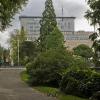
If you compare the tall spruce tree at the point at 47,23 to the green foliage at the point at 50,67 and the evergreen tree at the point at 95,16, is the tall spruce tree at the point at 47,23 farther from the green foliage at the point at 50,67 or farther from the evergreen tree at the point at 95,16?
the evergreen tree at the point at 95,16

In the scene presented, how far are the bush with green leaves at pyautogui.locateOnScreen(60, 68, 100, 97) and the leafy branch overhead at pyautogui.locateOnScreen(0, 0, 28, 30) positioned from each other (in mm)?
10739

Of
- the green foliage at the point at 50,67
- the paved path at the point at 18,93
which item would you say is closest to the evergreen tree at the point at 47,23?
the green foliage at the point at 50,67

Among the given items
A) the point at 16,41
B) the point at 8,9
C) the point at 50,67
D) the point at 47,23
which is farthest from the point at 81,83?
the point at 16,41

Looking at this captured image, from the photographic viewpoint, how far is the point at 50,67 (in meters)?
44.2

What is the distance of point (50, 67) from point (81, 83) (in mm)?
11805

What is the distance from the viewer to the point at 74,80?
33.3m

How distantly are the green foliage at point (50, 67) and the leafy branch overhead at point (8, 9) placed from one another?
20050mm

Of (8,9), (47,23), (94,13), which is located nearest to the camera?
(8,9)

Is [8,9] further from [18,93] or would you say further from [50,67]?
[50,67]

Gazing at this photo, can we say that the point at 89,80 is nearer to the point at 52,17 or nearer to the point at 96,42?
the point at 96,42

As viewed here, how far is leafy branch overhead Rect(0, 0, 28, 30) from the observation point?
2114 cm

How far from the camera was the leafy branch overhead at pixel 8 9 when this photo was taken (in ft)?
69.4

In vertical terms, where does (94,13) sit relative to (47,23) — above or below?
below

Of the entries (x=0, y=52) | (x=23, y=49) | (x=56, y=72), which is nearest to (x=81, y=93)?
(x=56, y=72)
